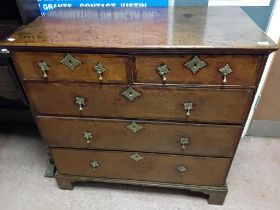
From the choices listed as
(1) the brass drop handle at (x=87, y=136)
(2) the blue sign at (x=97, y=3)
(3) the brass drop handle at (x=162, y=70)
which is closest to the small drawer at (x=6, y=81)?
(2) the blue sign at (x=97, y=3)

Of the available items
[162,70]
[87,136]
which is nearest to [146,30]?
[162,70]

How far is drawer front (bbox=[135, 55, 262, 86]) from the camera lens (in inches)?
34.7

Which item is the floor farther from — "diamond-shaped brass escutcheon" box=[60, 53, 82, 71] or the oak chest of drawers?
A: "diamond-shaped brass escutcheon" box=[60, 53, 82, 71]

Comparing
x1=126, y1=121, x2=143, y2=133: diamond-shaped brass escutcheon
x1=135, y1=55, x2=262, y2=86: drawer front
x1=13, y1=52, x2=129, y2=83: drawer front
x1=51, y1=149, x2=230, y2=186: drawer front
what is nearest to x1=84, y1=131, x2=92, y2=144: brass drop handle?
x1=51, y1=149, x2=230, y2=186: drawer front

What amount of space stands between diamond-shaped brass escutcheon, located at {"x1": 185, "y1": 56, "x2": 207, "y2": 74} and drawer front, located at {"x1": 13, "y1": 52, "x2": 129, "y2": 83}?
0.77ft

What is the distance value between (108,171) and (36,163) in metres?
0.61

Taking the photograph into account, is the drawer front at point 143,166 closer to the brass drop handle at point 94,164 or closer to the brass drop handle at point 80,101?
the brass drop handle at point 94,164

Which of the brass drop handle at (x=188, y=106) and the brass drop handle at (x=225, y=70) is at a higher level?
the brass drop handle at (x=225, y=70)

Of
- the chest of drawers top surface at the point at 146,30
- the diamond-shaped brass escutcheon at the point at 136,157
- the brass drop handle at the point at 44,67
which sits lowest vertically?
the diamond-shaped brass escutcheon at the point at 136,157

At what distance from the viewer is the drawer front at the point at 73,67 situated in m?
0.94

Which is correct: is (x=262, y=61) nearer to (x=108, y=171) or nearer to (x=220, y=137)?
(x=220, y=137)

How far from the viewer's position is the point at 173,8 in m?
1.22

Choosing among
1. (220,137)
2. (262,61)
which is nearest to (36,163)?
(220,137)

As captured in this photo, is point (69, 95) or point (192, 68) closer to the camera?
point (192, 68)
